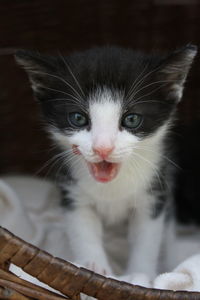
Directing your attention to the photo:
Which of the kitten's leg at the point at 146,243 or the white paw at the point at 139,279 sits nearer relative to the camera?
the white paw at the point at 139,279

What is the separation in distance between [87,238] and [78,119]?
488 mm

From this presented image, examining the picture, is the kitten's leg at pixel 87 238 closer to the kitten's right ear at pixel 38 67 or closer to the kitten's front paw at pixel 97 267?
the kitten's front paw at pixel 97 267

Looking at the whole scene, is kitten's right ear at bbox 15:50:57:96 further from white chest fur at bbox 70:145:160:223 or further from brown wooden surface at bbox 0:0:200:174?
brown wooden surface at bbox 0:0:200:174

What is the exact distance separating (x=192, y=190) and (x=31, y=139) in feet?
2.73

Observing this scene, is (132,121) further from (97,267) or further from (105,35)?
(105,35)

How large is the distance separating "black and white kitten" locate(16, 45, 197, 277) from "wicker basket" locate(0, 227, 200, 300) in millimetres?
349

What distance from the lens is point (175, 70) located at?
1.70 metres

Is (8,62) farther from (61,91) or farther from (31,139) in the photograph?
(61,91)

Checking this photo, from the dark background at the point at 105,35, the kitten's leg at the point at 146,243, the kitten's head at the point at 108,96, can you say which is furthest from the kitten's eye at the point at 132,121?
the dark background at the point at 105,35

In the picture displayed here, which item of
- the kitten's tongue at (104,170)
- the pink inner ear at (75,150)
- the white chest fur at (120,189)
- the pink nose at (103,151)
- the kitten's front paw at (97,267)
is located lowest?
the kitten's front paw at (97,267)

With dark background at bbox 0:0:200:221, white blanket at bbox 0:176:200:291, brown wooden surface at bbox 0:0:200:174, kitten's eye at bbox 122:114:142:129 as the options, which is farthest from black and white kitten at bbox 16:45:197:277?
brown wooden surface at bbox 0:0:200:174

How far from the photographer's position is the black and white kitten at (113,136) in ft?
5.29

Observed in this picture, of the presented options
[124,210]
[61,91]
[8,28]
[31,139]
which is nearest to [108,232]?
[124,210]

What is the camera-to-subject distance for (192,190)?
7.73 feet
